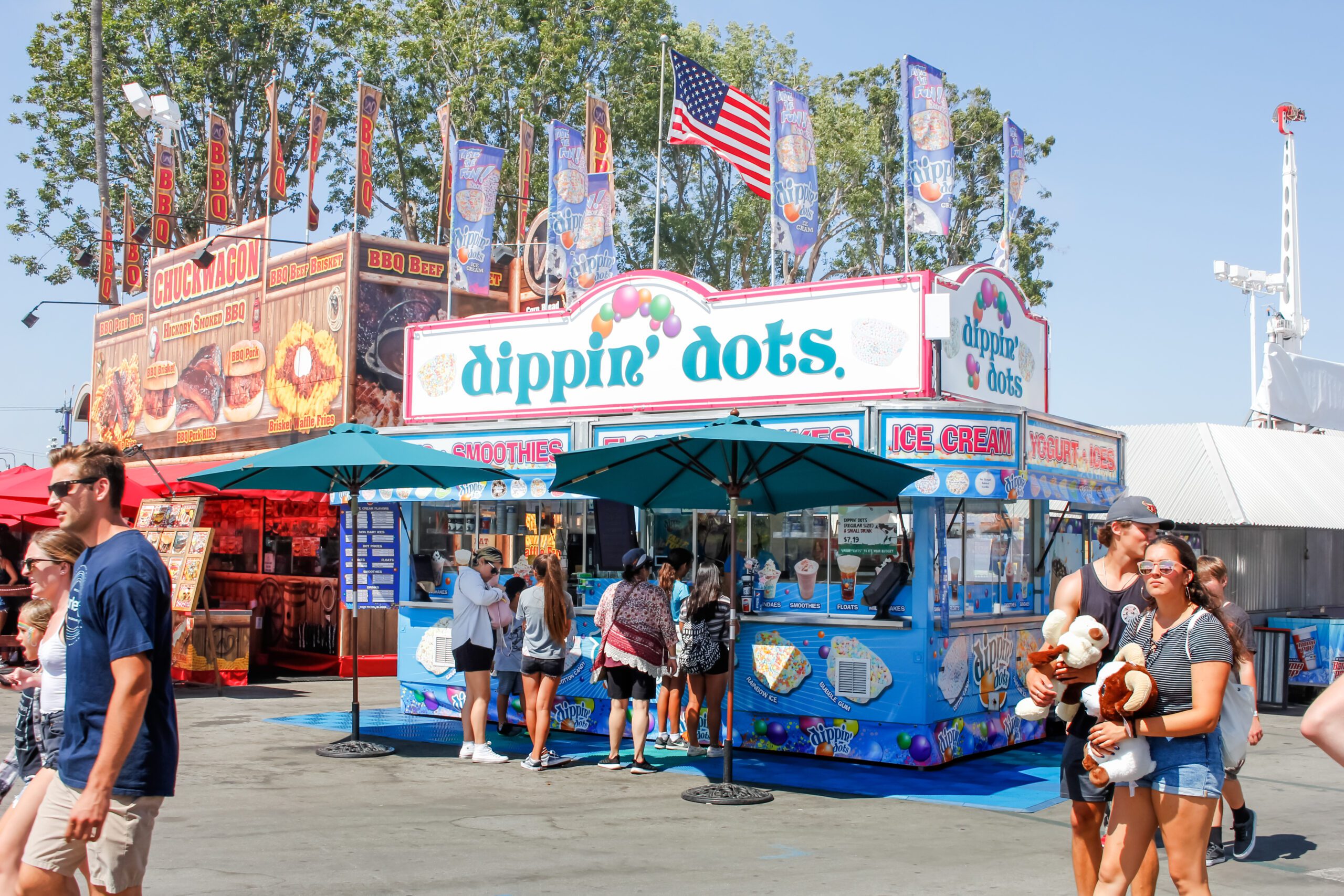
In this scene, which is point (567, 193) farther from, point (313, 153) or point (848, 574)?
point (848, 574)

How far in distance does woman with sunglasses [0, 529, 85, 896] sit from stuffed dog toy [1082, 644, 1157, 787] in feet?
11.7

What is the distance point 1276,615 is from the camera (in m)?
15.8

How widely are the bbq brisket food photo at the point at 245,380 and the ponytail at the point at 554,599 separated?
12.2 metres

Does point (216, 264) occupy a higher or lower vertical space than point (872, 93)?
lower

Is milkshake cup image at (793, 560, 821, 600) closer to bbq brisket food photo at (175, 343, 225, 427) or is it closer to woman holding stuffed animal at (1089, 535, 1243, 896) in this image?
woman holding stuffed animal at (1089, 535, 1243, 896)

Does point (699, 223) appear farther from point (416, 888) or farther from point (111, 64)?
point (416, 888)

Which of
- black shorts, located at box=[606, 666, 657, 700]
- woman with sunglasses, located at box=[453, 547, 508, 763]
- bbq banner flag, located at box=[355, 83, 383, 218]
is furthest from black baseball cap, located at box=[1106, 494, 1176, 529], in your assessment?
bbq banner flag, located at box=[355, 83, 383, 218]

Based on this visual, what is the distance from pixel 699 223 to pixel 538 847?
31449 mm

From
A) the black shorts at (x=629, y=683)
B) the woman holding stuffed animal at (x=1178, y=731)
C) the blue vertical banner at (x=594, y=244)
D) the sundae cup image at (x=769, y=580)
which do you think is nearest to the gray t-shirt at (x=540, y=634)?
the black shorts at (x=629, y=683)

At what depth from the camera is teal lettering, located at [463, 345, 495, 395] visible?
42.6 ft

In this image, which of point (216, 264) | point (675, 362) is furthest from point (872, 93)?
point (675, 362)

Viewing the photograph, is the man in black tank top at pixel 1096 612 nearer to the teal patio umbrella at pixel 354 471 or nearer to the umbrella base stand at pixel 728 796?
the umbrella base stand at pixel 728 796

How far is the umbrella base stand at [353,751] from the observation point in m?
10.4

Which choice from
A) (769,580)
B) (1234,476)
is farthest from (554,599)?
(1234,476)
